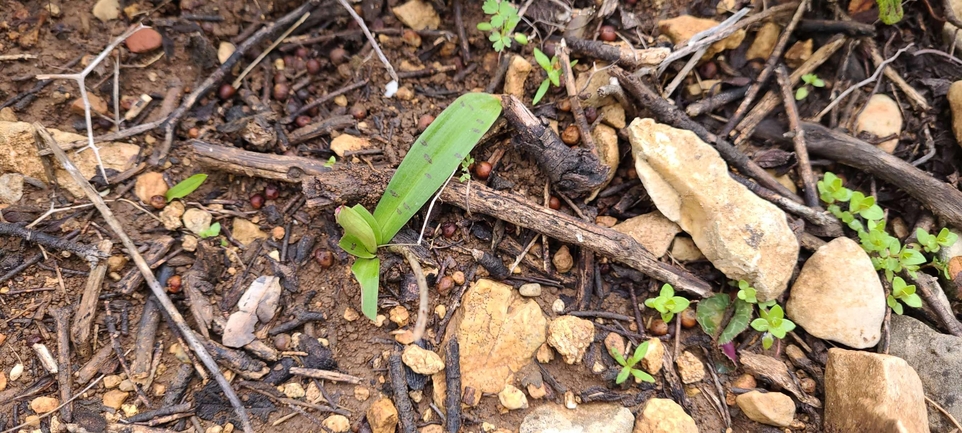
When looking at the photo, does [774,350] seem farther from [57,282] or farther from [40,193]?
[40,193]

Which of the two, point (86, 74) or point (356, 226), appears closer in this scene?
point (356, 226)

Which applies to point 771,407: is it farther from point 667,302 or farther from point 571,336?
point 571,336

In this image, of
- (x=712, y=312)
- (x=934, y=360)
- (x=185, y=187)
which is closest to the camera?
(x=934, y=360)

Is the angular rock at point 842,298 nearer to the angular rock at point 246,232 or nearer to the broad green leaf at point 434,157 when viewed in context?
the broad green leaf at point 434,157

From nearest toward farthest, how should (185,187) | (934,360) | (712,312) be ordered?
(934,360)
(712,312)
(185,187)

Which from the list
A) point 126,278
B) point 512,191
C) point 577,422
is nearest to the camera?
point 577,422

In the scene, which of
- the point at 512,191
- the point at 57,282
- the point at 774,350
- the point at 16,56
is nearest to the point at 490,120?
the point at 512,191

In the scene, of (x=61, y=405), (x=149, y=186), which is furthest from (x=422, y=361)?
(x=149, y=186)

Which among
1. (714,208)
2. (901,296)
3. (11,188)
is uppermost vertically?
(11,188)
